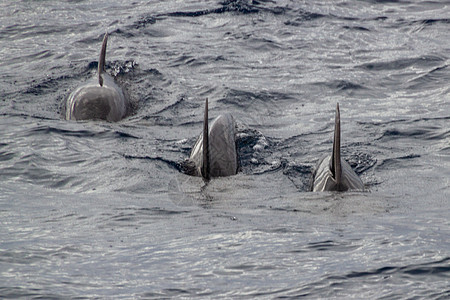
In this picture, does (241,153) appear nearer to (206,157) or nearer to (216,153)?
(216,153)

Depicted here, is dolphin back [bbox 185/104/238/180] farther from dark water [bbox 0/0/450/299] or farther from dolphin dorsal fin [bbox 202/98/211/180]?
dark water [bbox 0/0/450/299]

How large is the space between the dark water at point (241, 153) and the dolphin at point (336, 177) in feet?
0.47

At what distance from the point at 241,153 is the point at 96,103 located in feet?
7.44

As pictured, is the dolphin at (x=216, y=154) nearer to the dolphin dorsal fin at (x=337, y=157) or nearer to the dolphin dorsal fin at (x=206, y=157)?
the dolphin dorsal fin at (x=206, y=157)

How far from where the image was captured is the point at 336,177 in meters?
6.85

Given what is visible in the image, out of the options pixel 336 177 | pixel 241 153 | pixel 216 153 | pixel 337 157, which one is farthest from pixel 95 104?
pixel 337 157

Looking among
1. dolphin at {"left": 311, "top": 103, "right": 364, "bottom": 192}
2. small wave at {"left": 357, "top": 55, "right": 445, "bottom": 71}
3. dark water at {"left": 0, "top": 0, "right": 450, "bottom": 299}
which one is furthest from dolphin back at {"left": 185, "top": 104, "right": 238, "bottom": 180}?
small wave at {"left": 357, "top": 55, "right": 445, "bottom": 71}

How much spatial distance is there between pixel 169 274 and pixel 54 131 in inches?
188

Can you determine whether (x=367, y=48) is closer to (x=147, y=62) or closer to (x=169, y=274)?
(x=147, y=62)

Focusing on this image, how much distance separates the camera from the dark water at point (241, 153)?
501 centimetres

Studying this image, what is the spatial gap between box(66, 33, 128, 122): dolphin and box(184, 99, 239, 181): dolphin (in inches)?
76.9

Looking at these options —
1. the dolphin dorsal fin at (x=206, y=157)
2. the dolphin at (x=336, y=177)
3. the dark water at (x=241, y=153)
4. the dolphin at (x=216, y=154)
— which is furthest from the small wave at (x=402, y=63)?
the dolphin dorsal fin at (x=206, y=157)

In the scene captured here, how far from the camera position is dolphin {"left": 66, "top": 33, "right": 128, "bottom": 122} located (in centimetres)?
963

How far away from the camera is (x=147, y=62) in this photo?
1298 cm
